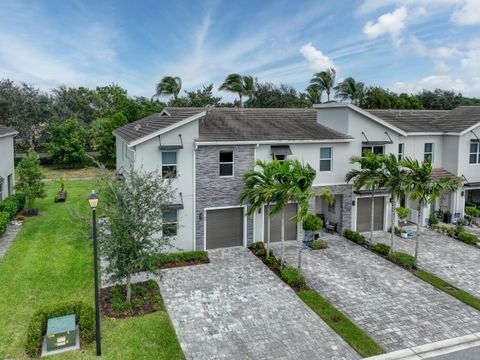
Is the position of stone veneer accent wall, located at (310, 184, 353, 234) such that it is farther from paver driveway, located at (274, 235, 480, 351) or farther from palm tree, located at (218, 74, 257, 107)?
palm tree, located at (218, 74, 257, 107)

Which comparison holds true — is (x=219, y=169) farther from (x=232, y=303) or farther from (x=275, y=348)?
(x=275, y=348)

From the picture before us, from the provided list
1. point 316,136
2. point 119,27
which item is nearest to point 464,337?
point 316,136

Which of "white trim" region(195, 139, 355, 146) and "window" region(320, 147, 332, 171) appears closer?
"white trim" region(195, 139, 355, 146)

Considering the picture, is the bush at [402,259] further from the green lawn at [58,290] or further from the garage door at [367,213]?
A: the green lawn at [58,290]

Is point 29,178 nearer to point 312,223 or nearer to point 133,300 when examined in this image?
point 133,300

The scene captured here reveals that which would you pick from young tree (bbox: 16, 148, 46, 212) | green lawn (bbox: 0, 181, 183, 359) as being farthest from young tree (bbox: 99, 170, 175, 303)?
young tree (bbox: 16, 148, 46, 212)

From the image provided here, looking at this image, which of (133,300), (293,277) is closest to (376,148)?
(293,277)
